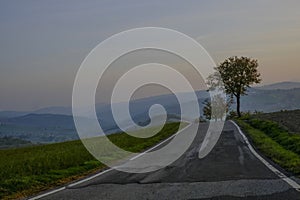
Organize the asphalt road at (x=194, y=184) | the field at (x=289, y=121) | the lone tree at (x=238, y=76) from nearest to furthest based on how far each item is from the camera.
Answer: the asphalt road at (x=194, y=184)
the field at (x=289, y=121)
the lone tree at (x=238, y=76)

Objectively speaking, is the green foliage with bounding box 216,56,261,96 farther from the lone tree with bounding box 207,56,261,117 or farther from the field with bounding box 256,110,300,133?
the field with bounding box 256,110,300,133

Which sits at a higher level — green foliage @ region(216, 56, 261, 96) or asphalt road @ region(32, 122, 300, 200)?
green foliage @ region(216, 56, 261, 96)

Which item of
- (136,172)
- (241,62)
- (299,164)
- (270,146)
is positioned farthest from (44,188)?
(241,62)

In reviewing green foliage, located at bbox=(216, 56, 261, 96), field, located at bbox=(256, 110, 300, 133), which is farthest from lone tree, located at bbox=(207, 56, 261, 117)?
field, located at bbox=(256, 110, 300, 133)

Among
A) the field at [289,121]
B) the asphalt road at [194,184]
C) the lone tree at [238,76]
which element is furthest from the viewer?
the lone tree at [238,76]

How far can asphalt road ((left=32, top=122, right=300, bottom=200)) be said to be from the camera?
834 cm

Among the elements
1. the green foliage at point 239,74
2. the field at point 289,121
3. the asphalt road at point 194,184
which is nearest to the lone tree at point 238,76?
the green foliage at point 239,74

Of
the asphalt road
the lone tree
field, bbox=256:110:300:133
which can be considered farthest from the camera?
the lone tree

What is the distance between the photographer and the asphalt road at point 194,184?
27.4 ft

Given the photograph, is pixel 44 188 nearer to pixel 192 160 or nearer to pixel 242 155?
pixel 192 160

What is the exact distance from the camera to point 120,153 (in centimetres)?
1866

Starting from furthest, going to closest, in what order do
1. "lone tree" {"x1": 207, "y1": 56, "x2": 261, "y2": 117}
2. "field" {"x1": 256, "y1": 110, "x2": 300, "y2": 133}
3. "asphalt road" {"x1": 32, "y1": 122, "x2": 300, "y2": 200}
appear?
"lone tree" {"x1": 207, "y1": 56, "x2": 261, "y2": 117} < "field" {"x1": 256, "y1": 110, "x2": 300, "y2": 133} < "asphalt road" {"x1": 32, "y1": 122, "x2": 300, "y2": 200}

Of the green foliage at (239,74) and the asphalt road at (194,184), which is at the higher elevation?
the green foliage at (239,74)

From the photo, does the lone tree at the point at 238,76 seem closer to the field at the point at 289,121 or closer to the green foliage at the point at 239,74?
the green foliage at the point at 239,74
